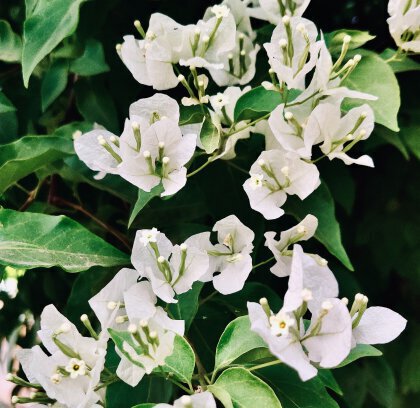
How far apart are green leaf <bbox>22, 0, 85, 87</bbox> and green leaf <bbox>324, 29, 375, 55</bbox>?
0.88 ft

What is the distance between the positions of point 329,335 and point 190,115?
259 millimetres

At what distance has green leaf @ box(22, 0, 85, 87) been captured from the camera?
0.65 metres

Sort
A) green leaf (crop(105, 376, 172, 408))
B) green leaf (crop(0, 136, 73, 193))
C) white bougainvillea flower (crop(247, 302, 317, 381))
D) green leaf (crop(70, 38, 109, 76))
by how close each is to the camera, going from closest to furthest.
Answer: white bougainvillea flower (crop(247, 302, 317, 381)), green leaf (crop(105, 376, 172, 408)), green leaf (crop(0, 136, 73, 193)), green leaf (crop(70, 38, 109, 76))

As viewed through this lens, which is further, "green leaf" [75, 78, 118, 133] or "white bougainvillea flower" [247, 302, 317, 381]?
"green leaf" [75, 78, 118, 133]

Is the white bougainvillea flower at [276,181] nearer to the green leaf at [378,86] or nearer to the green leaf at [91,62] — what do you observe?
the green leaf at [378,86]

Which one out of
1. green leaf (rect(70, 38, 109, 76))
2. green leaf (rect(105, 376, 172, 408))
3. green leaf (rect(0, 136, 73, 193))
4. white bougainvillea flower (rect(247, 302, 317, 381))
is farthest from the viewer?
green leaf (rect(70, 38, 109, 76))

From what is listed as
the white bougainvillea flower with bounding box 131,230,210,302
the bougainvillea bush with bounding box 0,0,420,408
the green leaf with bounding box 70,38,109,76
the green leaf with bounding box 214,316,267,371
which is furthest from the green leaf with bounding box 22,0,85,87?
the green leaf with bounding box 214,316,267,371

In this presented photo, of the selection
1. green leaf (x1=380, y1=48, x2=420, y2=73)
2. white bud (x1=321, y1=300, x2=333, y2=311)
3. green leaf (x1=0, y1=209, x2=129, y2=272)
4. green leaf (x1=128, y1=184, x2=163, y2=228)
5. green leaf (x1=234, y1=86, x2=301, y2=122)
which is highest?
green leaf (x1=234, y1=86, x2=301, y2=122)

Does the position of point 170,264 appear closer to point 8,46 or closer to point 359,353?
point 359,353

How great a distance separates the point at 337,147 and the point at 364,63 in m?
0.13

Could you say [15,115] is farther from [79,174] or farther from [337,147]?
[337,147]

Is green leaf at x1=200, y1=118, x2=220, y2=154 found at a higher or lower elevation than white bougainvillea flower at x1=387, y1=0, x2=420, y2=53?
lower

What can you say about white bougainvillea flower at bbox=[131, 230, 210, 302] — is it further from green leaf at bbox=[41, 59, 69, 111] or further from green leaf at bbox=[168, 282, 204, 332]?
green leaf at bbox=[41, 59, 69, 111]

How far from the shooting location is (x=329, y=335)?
1.62 feet
